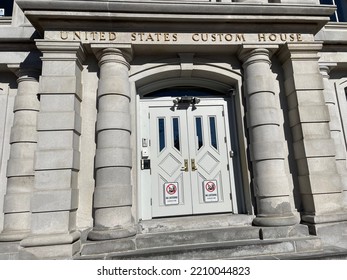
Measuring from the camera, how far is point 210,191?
5.61 m

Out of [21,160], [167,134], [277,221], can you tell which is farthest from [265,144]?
[21,160]

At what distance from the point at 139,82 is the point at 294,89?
3423 mm

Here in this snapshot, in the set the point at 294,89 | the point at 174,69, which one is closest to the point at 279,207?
the point at 294,89

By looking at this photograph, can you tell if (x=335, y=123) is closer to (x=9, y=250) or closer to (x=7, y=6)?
(x=9, y=250)

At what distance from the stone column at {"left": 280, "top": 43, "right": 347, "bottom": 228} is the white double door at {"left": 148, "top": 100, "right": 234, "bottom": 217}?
1.50 meters

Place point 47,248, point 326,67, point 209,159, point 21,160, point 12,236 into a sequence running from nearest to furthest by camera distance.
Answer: point 47,248
point 12,236
point 21,160
point 209,159
point 326,67

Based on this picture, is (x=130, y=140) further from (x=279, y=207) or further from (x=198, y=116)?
(x=279, y=207)

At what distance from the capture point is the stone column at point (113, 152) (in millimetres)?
4480

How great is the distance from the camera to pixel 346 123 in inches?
257

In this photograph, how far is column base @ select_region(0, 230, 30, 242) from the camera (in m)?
4.80

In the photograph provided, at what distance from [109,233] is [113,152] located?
146 centimetres

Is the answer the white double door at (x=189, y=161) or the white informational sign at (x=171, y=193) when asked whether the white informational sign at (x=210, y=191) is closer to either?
the white double door at (x=189, y=161)

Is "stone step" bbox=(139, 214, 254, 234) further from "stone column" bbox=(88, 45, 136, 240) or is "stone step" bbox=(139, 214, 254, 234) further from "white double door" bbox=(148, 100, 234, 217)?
"stone column" bbox=(88, 45, 136, 240)

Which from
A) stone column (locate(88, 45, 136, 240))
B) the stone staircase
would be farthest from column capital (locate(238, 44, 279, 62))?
the stone staircase
